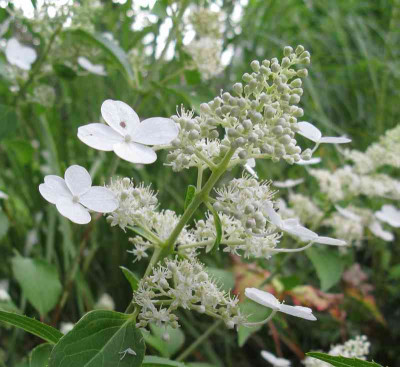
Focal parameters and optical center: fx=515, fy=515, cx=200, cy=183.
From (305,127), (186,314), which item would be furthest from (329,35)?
(305,127)

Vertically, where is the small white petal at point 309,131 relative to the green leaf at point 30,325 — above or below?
above

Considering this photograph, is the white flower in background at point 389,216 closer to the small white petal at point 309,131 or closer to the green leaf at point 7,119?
the small white petal at point 309,131

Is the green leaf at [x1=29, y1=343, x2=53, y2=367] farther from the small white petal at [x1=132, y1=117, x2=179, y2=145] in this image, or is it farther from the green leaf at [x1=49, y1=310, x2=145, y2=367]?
the small white petal at [x1=132, y1=117, x2=179, y2=145]

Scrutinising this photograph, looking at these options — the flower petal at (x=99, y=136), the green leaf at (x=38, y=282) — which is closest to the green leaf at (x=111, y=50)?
the green leaf at (x=38, y=282)

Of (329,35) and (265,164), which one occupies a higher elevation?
(329,35)

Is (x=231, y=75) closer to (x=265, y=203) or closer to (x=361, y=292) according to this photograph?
(x=361, y=292)

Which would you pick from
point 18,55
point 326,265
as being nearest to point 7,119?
point 18,55
